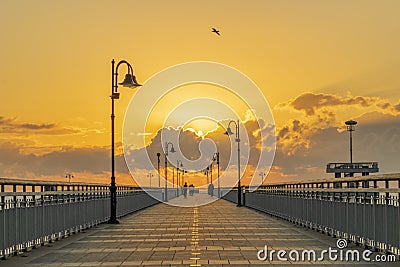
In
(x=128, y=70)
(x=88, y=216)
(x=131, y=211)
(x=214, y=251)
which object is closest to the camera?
(x=214, y=251)

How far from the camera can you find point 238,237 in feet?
85.1

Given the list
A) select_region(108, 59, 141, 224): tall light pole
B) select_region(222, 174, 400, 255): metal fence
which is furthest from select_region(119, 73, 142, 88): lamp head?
select_region(222, 174, 400, 255): metal fence

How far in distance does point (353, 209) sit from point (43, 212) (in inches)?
320

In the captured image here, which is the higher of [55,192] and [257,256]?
[55,192]

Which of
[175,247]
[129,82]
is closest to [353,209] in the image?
[175,247]

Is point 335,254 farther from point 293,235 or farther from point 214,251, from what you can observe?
point 293,235

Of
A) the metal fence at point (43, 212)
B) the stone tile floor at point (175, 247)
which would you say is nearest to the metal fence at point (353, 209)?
the stone tile floor at point (175, 247)

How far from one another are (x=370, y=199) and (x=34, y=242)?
8474 mm

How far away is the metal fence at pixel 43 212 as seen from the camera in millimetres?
18250

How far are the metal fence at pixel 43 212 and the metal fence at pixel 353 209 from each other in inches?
317

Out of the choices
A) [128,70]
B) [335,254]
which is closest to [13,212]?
[335,254]

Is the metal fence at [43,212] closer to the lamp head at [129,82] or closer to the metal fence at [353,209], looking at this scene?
the lamp head at [129,82]

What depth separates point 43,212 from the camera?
72.1 ft

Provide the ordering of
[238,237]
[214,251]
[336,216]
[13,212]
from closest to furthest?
[13,212] < [214,251] < [336,216] < [238,237]
